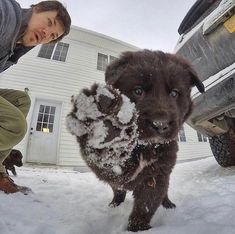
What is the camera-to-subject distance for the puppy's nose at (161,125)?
1.90 m

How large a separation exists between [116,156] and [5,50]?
1296mm

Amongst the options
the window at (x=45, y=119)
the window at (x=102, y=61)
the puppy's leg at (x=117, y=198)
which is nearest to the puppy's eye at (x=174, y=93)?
Result: the puppy's leg at (x=117, y=198)

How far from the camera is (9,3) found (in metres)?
2.17

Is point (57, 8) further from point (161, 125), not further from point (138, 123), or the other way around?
point (161, 125)

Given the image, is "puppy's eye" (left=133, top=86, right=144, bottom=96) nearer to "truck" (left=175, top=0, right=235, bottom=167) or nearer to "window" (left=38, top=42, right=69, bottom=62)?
"truck" (left=175, top=0, right=235, bottom=167)

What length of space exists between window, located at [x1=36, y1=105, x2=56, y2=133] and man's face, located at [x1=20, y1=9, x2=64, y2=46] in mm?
8473

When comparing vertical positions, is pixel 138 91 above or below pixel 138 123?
above

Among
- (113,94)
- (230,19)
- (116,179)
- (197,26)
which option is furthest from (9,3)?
(197,26)

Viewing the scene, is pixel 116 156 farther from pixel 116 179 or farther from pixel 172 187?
pixel 172 187

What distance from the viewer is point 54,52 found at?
13102 millimetres

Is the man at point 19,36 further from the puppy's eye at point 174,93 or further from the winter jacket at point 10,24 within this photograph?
the puppy's eye at point 174,93

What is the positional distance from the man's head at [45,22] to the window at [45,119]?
8442mm

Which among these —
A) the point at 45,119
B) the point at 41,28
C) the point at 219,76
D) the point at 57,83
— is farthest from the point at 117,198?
the point at 57,83

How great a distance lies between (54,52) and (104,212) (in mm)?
11314
